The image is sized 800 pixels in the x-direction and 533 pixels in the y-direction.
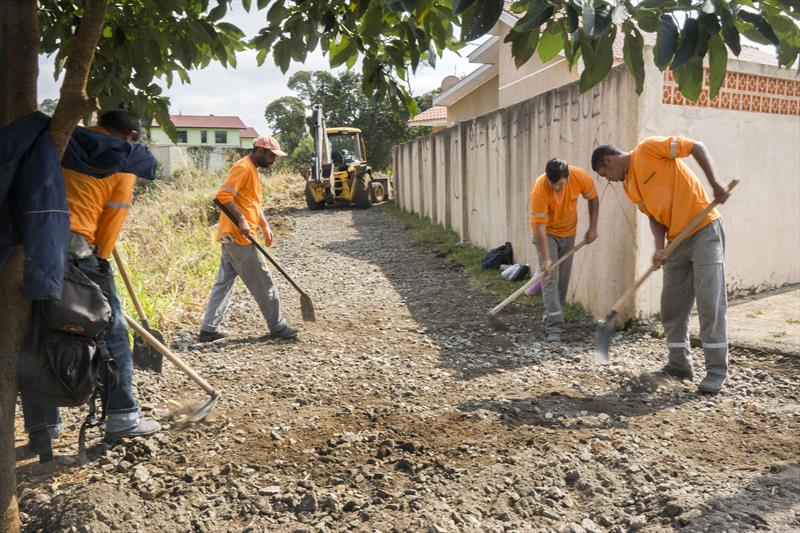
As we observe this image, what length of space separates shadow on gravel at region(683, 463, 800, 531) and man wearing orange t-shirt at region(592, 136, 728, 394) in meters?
1.32

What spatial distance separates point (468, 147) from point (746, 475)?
842 centimetres

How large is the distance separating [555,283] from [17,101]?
4490 mm

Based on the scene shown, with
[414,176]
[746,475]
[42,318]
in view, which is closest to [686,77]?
[746,475]

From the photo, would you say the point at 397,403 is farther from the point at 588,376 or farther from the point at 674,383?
the point at 674,383

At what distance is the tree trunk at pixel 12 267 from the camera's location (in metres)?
2.23

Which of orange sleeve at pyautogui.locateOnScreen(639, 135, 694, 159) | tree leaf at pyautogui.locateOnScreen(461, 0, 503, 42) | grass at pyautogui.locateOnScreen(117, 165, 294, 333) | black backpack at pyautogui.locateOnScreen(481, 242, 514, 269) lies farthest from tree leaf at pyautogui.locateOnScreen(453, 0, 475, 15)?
black backpack at pyautogui.locateOnScreen(481, 242, 514, 269)

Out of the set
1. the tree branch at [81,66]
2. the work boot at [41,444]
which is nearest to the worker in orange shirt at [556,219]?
the work boot at [41,444]

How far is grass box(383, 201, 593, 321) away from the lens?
263 inches

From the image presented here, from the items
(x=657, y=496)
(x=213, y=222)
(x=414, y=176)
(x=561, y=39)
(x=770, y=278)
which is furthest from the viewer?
(x=414, y=176)

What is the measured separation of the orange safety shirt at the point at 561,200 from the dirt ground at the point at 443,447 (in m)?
1.01

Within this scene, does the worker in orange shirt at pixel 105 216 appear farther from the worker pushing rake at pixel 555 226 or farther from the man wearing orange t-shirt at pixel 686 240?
the worker pushing rake at pixel 555 226

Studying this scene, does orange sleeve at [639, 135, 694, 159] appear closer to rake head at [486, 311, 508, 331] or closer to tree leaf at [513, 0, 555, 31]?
rake head at [486, 311, 508, 331]

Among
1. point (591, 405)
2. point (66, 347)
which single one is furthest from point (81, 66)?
point (591, 405)

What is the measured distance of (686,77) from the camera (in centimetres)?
183
